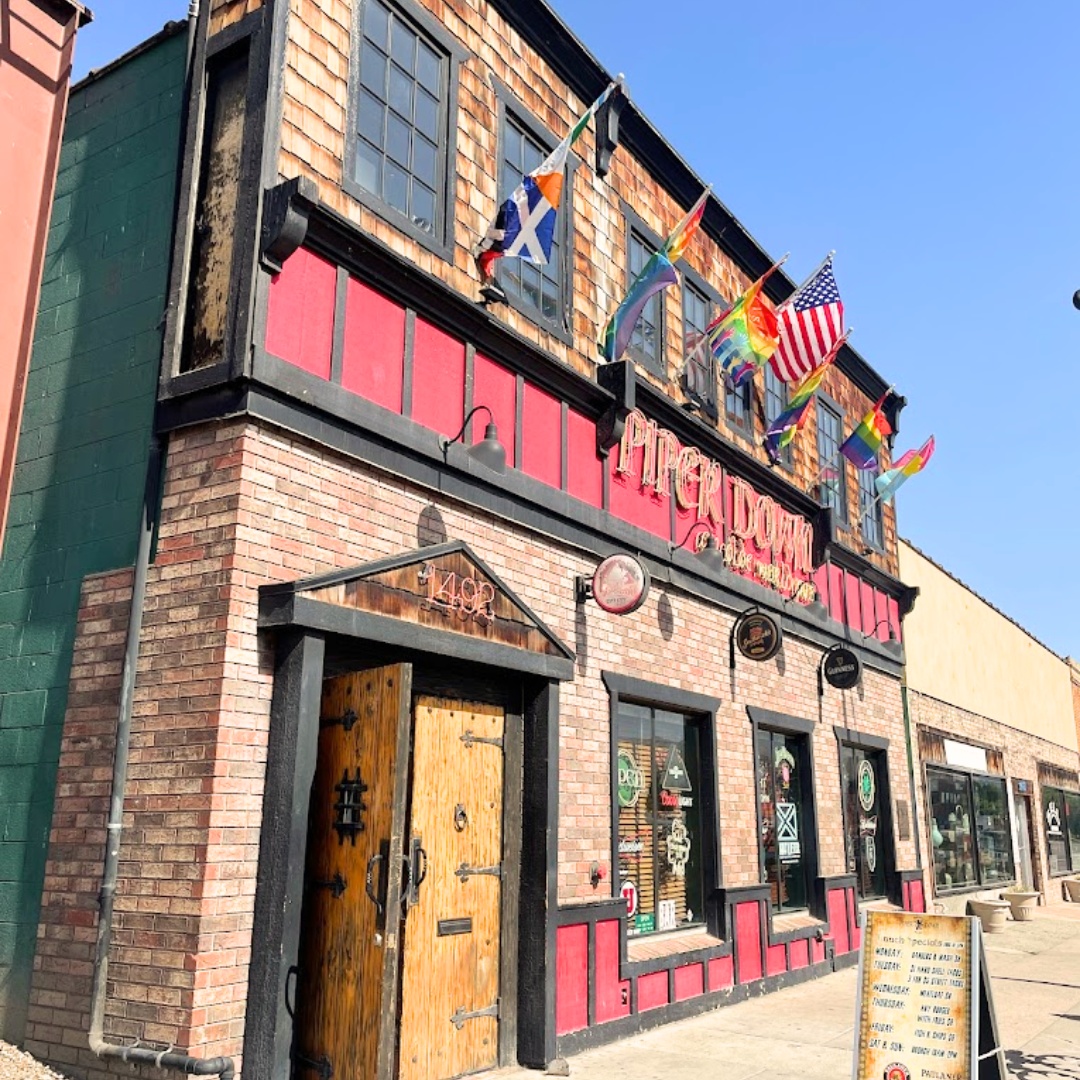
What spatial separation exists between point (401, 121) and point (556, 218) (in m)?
1.71

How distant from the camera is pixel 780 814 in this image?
1266 centimetres

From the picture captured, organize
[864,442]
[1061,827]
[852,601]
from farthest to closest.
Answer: [1061,827]
[852,601]
[864,442]

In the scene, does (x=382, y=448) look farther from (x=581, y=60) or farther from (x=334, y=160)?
(x=581, y=60)

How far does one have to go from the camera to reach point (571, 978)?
8242 mm

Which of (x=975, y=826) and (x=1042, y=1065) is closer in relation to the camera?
(x=1042, y=1065)

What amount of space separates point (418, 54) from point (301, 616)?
16.1 ft

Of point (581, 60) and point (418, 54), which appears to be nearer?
point (418, 54)

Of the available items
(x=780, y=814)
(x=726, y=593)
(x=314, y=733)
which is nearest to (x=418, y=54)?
(x=314, y=733)

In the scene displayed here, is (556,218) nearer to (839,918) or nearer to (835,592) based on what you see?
(835,592)

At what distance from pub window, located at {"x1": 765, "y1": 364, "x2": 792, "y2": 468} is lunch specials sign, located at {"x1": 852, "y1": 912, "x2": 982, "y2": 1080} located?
896 centimetres

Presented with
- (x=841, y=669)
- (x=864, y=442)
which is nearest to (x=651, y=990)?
(x=841, y=669)

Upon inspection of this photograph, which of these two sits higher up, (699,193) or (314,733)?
(699,193)

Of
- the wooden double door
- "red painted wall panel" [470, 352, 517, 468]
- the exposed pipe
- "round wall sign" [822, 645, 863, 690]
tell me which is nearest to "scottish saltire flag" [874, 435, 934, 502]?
"round wall sign" [822, 645, 863, 690]

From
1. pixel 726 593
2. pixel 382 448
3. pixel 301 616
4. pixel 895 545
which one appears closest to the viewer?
pixel 301 616
